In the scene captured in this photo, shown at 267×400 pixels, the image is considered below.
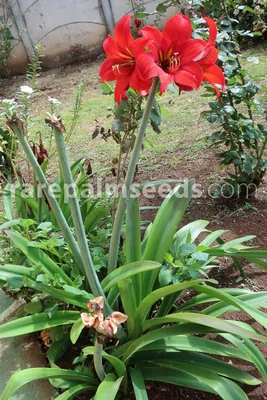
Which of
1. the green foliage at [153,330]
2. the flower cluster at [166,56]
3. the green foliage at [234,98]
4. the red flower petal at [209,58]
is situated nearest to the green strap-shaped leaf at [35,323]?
the green foliage at [153,330]

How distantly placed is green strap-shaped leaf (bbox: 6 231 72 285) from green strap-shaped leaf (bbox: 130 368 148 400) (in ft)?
1.45

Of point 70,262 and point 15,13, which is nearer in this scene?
point 70,262

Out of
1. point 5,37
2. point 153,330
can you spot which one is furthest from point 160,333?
point 5,37

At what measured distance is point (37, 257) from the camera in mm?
1640

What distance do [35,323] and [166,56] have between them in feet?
3.52

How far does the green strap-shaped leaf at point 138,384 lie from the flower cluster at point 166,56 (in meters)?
0.99

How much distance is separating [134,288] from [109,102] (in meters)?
4.17

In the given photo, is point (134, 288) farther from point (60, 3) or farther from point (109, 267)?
point (60, 3)

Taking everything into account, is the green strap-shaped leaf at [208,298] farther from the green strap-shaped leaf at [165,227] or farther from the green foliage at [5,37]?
the green foliage at [5,37]

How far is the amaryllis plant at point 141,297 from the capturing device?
1.01 meters

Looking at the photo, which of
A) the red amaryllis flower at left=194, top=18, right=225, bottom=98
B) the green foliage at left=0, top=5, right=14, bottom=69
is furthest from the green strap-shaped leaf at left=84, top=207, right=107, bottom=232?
the green foliage at left=0, top=5, right=14, bottom=69

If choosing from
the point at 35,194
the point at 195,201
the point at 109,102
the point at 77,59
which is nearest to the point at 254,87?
the point at 195,201

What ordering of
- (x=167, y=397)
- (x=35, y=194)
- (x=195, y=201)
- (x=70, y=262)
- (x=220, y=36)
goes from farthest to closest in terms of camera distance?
(x=195, y=201) → (x=35, y=194) → (x=220, y=36) → (x=70, y=262) → (x=167, y=397)

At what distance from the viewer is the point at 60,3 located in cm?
756
